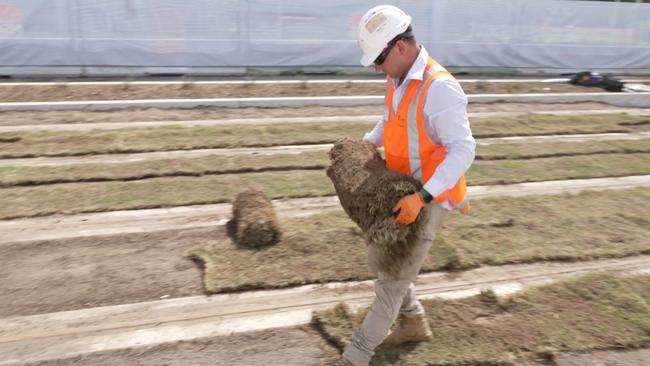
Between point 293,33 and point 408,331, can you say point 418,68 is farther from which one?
point 293,33

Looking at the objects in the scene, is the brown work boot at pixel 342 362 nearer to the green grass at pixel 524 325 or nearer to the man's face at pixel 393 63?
the green grass at pixel 524 325

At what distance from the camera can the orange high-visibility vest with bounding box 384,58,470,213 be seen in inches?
106

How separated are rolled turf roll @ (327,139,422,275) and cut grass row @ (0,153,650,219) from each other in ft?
9.14

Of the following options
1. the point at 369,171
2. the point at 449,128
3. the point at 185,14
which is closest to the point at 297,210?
the point at 369,171

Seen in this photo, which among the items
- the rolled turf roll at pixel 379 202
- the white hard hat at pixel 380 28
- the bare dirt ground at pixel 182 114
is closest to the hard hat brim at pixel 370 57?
the white hard hat at pixel 380 28

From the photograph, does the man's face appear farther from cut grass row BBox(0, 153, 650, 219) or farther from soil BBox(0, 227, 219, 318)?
cut grass row BBox(0, 153, 650, 219)

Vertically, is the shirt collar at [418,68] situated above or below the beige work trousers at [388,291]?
above

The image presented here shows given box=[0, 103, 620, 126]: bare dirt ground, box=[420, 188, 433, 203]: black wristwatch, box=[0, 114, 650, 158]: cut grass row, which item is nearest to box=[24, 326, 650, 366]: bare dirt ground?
box=[420, 188, 433, 203]: black wristwatch

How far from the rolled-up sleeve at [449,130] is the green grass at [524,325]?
123cm

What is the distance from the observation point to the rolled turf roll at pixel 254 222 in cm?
448

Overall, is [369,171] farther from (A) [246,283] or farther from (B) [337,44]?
(B) [337,44]

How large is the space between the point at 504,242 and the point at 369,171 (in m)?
2.32

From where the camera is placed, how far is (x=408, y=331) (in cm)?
330

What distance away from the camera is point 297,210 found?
5492 mm
